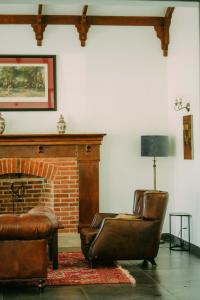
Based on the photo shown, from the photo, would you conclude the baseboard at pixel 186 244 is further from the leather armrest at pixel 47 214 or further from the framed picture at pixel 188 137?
the leather armrest at pixel 47 214

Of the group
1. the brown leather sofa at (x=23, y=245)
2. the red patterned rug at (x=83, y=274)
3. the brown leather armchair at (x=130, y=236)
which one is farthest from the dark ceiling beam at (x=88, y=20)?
the brown leather sofa at (x=23, y=245)

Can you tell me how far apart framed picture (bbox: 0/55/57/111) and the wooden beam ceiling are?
345 mm

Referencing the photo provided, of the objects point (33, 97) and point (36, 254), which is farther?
point (33, 97)

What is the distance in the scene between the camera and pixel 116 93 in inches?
346

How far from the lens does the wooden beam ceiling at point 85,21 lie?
8492mm

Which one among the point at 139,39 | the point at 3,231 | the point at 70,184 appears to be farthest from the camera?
the point at 139,39

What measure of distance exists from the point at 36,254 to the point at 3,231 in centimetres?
38

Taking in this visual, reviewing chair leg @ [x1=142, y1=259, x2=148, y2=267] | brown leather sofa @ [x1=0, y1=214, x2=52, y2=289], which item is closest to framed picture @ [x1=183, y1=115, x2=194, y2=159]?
chair leg @ [x1=142, y1=259, x2=148, y2=267]

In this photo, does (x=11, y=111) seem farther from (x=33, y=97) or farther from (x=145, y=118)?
(x=145, y=118)

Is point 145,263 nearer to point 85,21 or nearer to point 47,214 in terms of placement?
point 47,214

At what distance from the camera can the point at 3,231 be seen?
495cm

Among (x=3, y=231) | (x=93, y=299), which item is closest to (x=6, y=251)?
(x=3, y=231)

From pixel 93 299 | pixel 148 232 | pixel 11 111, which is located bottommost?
pixel 93 299

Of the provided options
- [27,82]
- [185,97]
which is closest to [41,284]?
[185,97]
